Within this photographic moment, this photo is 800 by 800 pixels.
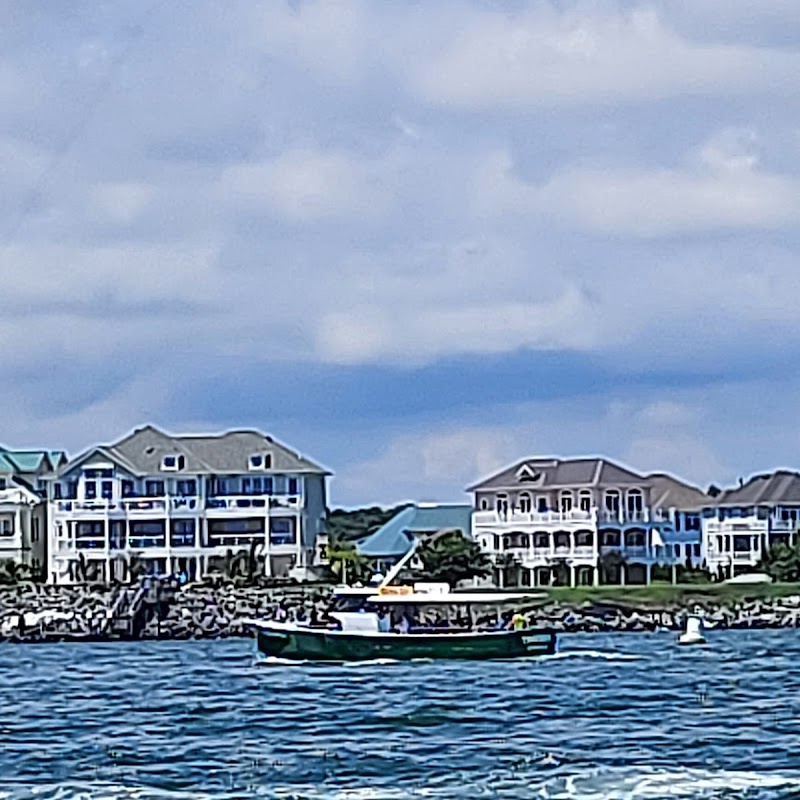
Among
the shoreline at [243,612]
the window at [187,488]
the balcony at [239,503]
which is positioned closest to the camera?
the shoreline at [243,612]

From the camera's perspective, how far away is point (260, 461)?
126 m

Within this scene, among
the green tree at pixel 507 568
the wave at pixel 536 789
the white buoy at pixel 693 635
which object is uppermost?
the green tree at pixel 507 568

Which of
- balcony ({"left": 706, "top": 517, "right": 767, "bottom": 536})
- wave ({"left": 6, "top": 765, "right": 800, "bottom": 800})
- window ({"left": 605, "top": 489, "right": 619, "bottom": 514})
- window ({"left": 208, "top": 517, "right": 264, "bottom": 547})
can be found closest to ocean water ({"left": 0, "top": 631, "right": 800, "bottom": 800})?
wave ({"left": 6, "top": 765, "right": 800, "bottom": 800})

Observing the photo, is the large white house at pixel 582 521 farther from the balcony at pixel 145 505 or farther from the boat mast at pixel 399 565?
the balcony at pixel 145 505

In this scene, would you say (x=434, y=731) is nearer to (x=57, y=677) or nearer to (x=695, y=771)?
(x=695, y=771)

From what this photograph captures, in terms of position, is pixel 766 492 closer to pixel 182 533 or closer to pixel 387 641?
pixel 182 533

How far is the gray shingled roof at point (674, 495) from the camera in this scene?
127000 mm

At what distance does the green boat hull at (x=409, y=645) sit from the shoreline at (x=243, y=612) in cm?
2285

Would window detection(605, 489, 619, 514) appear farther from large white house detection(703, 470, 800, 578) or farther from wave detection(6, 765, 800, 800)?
wave detection(6, 765, 800, 800)

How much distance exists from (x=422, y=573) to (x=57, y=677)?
4370 cm

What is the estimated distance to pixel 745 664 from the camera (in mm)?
77062

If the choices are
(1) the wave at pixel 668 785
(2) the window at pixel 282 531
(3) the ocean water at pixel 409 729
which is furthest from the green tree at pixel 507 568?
(1) the wave at pixel 668 785

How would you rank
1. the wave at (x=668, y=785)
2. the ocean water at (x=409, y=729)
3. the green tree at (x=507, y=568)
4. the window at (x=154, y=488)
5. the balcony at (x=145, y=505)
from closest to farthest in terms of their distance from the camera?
the wave at (x=668, y=785) < the ocean water at (x=409, y=729) < the green tree at (x=507, y=568) < the balcony at (x=145, y=505) < the window at (x=154, y=488)

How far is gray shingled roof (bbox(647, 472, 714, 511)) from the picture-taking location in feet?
417
